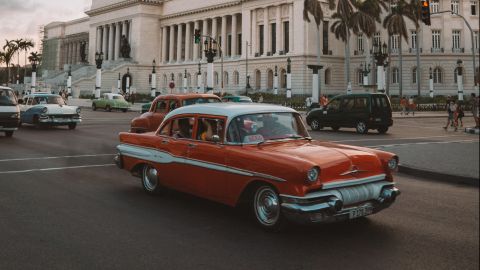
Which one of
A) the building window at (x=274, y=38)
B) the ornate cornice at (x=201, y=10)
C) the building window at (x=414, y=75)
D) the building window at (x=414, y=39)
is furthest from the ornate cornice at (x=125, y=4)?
the building window at (x=414, y=75)

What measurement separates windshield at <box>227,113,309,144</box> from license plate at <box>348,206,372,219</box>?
1508 mm

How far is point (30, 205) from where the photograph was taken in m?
7.18

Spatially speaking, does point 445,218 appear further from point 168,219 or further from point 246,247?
point 168,219

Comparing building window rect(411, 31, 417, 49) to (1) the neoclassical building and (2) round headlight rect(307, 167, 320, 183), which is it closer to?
(1) the neoclassical building

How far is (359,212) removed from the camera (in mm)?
5578

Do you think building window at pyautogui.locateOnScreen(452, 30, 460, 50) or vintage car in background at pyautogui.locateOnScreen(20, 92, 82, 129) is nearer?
vintage car in background at pyautogui.locateOnScreen(20, 92, 82, 129)

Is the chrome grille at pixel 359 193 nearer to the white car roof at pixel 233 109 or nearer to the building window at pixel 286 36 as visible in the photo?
the white car roof at pixel 233 109

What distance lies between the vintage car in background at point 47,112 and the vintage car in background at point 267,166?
1590 centimetres

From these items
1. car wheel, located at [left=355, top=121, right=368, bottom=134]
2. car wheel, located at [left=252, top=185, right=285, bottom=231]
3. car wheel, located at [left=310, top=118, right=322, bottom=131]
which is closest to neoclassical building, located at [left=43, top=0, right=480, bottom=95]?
car wheel, located at [left=310, top=118, right=322, bottom=131]

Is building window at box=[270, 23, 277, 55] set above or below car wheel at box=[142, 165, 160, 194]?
above

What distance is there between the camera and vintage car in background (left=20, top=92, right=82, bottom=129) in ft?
71.7

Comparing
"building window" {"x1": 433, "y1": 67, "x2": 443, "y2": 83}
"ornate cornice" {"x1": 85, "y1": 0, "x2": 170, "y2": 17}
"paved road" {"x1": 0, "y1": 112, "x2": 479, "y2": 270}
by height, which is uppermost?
"ornate cornice" {"x1": 85, "y1": 0, "x2": 170, "y2": 17}

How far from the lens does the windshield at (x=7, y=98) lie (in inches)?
698

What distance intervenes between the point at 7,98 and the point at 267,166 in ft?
51.2
